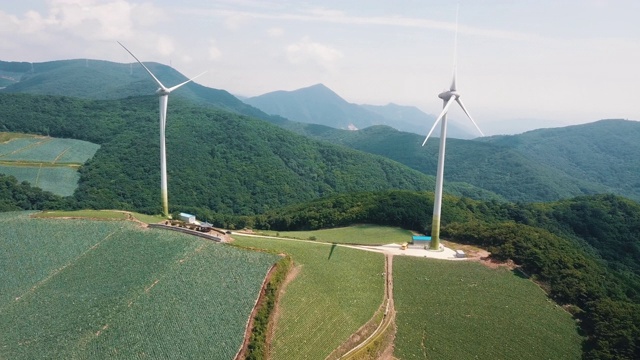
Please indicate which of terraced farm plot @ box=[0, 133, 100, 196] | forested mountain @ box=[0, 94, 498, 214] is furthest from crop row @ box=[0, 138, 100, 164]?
forested mountain @ box=[0, 94, 498, 214]

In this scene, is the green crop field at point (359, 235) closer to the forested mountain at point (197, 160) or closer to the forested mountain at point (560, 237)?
the forested mountain at point (560, 237)

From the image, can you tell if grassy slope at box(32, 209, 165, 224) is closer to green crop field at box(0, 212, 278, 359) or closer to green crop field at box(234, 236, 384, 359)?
green crop field at box(0, 212, 278, 359)

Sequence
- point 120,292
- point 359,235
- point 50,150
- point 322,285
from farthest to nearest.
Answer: point 50,150, point 359,235, point 322,285, point 120,292

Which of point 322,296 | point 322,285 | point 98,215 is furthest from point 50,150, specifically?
point 322,296

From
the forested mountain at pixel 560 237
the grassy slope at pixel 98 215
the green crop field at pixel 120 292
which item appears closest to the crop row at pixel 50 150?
the grassy slope at pixel 98 215

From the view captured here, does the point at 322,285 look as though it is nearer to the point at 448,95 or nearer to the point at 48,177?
the point at 448,95
